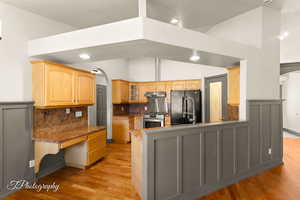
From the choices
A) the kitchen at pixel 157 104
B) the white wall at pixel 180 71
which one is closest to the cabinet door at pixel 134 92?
the kitchen at pixel 157 104

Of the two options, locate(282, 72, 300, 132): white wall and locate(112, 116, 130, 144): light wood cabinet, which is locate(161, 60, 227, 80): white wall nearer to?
locate(112, 116, 130, 144): light wood cabinet

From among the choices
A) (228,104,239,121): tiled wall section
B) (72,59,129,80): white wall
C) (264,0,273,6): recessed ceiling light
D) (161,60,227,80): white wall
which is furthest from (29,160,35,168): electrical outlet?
(264,0,273,6): recessed ceiling light

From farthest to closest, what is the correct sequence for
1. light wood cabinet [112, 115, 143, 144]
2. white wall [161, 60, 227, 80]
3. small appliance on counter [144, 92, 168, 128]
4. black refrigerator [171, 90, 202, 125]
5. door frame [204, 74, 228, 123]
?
white wall [161, 60, 227, 80], small appliance on counter [144, 92, 168, 128], light wood cabinet [112, 115, 143, 144], black refrigerator [171, 90, 202, 125], door frame [204, 74, 228, 123]

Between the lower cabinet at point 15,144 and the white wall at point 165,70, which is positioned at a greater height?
the white wall at point 165,70

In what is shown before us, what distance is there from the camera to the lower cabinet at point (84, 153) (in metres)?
3.25

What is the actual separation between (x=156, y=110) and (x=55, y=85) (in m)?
3.72

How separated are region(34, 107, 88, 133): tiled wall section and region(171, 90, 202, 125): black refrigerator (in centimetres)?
276

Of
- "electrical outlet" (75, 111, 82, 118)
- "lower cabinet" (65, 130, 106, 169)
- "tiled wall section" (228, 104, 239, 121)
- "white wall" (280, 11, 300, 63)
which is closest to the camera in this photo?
"lower cabinet" (65, 130, 106, 169)

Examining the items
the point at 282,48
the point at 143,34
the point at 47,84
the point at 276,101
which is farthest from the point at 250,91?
the point at 47,84

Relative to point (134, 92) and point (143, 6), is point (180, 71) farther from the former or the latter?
point (143, 6)

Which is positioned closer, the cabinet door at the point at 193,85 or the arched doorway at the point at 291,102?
the cabinet door at the point at 193,85

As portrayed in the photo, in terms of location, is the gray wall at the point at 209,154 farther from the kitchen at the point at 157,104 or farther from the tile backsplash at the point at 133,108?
the tile backsplash at the point at 133,108

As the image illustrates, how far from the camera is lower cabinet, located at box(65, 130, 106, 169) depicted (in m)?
3.25

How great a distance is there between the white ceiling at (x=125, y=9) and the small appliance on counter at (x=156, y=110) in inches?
108
